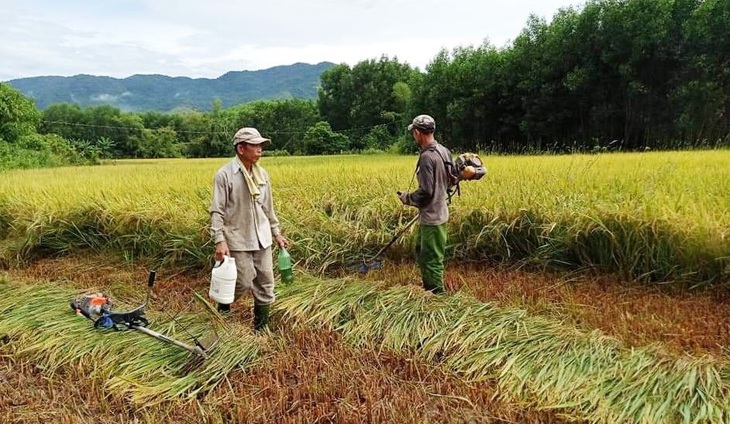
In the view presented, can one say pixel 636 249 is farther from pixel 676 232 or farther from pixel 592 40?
pixel 592 40

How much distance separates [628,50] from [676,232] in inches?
759

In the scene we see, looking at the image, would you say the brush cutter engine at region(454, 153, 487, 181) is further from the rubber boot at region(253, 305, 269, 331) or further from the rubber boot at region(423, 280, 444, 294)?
the rubber boot at region(253, 305, 269, 331)

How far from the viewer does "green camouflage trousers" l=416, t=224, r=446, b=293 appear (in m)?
3.81

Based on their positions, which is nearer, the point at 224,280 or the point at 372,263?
the point at 224,280

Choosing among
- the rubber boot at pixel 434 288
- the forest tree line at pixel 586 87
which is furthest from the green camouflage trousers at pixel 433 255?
the forest tree line at pixel 586 87

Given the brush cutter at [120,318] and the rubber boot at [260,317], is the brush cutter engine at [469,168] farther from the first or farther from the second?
the brush cutter at [120,318]

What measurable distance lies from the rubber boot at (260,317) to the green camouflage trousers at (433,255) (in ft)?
4.03

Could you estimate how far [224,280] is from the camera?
10.1 feet

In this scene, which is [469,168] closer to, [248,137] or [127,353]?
[248,137]

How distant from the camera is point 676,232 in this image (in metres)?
3.81

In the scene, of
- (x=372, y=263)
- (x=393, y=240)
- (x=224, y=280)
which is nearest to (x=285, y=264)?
(x=224, y=280)

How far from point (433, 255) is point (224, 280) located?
157 centimetres

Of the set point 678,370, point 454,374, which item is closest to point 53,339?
point 454,374

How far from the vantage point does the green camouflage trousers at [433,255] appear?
3811mm
